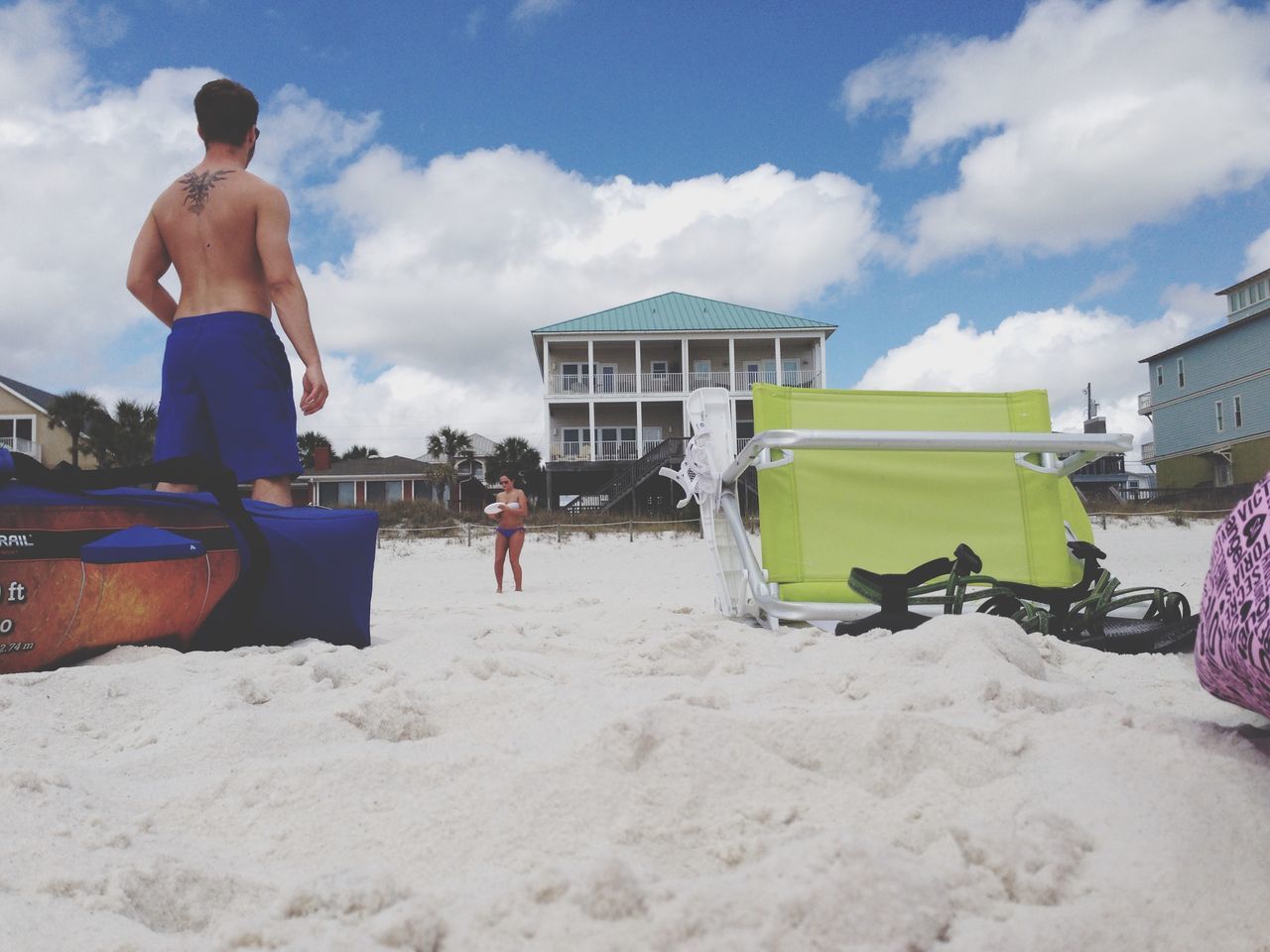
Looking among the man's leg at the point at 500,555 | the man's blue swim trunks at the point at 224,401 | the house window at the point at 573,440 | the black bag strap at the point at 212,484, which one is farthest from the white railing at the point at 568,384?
A: the black bag strap at the point at 212,484

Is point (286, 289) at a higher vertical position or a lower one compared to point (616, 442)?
lower

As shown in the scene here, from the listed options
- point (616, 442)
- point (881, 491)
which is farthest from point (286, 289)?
point (616, 442)

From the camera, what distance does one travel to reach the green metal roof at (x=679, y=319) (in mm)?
30266

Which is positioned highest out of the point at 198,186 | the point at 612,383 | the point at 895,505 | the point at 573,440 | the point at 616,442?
the point at 612,383

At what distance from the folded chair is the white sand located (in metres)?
1.32

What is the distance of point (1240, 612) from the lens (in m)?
1.18

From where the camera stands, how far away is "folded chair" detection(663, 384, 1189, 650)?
11.4ft

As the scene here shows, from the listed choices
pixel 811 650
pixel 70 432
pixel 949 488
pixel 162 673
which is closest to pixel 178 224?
pixel 162 673

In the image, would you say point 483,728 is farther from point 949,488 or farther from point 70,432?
point 70,432

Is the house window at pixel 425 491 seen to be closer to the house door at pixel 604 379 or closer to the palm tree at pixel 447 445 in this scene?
the palm tree at pixel 447 445

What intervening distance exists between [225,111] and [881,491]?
312 cm

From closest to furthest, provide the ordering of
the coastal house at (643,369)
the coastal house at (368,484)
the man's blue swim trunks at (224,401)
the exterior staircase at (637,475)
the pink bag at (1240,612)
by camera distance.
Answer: the pink bag at (1240,612) < the man's blue swim trunks at (224,401) < the exterior staircase at (637,475) < the coastal house at (643,369) < the coastal house at (368,484)

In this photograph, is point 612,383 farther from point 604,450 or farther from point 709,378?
point 709,378

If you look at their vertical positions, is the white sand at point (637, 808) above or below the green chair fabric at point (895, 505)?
below
